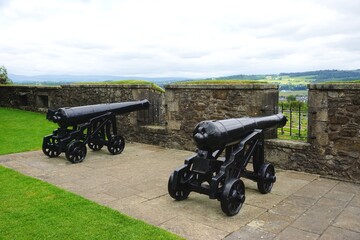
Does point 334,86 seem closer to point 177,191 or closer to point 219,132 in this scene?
point 219,132

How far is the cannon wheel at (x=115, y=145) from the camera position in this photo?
8695 mm

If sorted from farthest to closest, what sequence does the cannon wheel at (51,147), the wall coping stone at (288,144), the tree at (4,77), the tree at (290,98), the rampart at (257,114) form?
the tree at (4,77) → the tree at (290,98) → the cannon wheel at (51,147) → the wall coping stone at (288,144) → the rampart at (257,114)

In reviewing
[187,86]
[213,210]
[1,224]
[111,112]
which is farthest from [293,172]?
[1,224]

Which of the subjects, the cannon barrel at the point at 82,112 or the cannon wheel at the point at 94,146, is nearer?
the cannon barrel at the point at 82,112

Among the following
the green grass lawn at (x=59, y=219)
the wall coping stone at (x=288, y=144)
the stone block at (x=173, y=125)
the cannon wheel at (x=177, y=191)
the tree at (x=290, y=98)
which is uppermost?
the tree at (x=290, y=98)

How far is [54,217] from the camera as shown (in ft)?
15.0

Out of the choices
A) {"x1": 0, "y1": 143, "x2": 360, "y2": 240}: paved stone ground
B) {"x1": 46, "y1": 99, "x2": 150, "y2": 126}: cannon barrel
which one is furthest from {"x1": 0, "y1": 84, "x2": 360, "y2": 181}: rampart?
{"x1": 46, "y1": 99, "x2": 150, "y2": 126}: cannon barrel

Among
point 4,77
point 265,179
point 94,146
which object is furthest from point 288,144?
point 4,77

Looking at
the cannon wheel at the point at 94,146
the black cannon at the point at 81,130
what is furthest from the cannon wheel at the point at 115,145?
the cannon wheel at the point at 94,146

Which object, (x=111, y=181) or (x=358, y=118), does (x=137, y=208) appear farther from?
(x=358, y=118)

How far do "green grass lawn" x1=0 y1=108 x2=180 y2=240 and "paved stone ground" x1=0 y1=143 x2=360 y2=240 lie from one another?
0.25 metres

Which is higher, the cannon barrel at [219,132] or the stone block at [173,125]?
the cannon barrel at [219,132]

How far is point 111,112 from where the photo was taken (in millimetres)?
8656

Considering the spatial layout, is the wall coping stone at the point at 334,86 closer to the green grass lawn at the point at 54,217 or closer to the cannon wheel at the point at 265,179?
the cannon wheel at the point at 265,179
